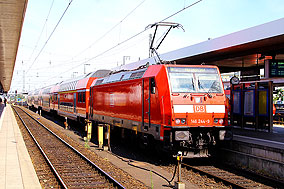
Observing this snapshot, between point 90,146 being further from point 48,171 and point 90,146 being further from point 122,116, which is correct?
point 48,171

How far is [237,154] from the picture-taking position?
35.9 feet

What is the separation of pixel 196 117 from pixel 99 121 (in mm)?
8181

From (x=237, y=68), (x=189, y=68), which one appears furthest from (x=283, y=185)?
(x=237, y=68)

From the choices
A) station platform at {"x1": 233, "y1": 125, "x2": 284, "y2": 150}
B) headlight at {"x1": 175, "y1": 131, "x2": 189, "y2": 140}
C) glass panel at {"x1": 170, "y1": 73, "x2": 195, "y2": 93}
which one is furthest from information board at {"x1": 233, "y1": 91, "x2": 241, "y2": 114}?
headlight at {"x1": 175, "y1": 131, "x2": 189, "y2": 140}

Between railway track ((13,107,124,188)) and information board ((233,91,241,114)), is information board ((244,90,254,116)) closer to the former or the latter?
information board ((233,91,241,114))

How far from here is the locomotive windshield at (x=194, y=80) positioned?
10.5 meters

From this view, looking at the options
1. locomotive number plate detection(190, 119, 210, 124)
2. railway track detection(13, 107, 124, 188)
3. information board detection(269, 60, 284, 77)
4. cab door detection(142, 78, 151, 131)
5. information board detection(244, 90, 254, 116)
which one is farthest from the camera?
information board detection(244, 90, 254, 116)

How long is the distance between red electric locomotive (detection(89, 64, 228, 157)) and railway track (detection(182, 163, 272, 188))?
0.50 m

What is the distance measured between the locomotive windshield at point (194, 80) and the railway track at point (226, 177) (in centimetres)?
253

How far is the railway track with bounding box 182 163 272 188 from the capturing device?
27.2 feet

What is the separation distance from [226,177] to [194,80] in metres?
3.37

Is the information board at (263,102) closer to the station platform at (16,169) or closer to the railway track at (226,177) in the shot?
the railway track at (226,177)

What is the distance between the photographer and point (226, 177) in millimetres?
9094

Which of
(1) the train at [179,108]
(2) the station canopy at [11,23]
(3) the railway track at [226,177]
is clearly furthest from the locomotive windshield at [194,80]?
(2) the station canopy at [11,23]
